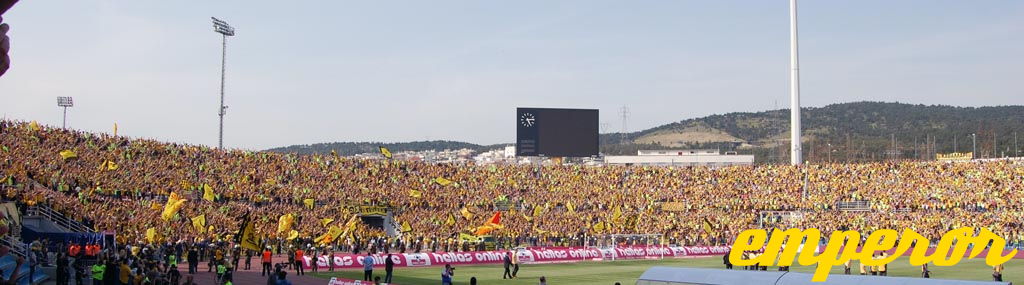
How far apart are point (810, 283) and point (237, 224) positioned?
38562 millimetres

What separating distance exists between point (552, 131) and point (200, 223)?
44042 mm

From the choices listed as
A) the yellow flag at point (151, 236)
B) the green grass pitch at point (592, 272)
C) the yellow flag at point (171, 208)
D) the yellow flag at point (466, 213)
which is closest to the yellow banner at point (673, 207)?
the yellow flag at point (466, 213)

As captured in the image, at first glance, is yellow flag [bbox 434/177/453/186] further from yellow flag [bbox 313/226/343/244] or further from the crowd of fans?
yellow flag [bbox 313/226/343/244]

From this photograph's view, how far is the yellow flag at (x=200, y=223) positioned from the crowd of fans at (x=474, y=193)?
16cm

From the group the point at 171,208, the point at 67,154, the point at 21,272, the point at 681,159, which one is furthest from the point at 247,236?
the point at 681,159

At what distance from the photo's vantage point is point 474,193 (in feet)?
255

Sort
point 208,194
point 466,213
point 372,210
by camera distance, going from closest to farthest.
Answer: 1. point 208,194
2. point 372,210
3. point 466,213

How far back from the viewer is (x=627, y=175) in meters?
87.1

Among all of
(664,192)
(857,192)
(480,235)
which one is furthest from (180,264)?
(857,192)

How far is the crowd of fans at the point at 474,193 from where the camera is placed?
53.6 metres

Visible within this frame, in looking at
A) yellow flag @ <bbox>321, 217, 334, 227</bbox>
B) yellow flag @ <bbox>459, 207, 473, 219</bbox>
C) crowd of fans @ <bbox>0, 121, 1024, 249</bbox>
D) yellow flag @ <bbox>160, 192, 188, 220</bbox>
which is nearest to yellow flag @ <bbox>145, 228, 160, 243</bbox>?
crowd of fans @ <bbox>0, 121, 1024, 249</bbox>

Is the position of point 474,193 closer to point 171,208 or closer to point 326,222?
point 326,222

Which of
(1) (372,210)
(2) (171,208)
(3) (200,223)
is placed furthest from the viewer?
(1) (372,210)

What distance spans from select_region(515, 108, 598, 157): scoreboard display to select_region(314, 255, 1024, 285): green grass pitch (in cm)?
3615
